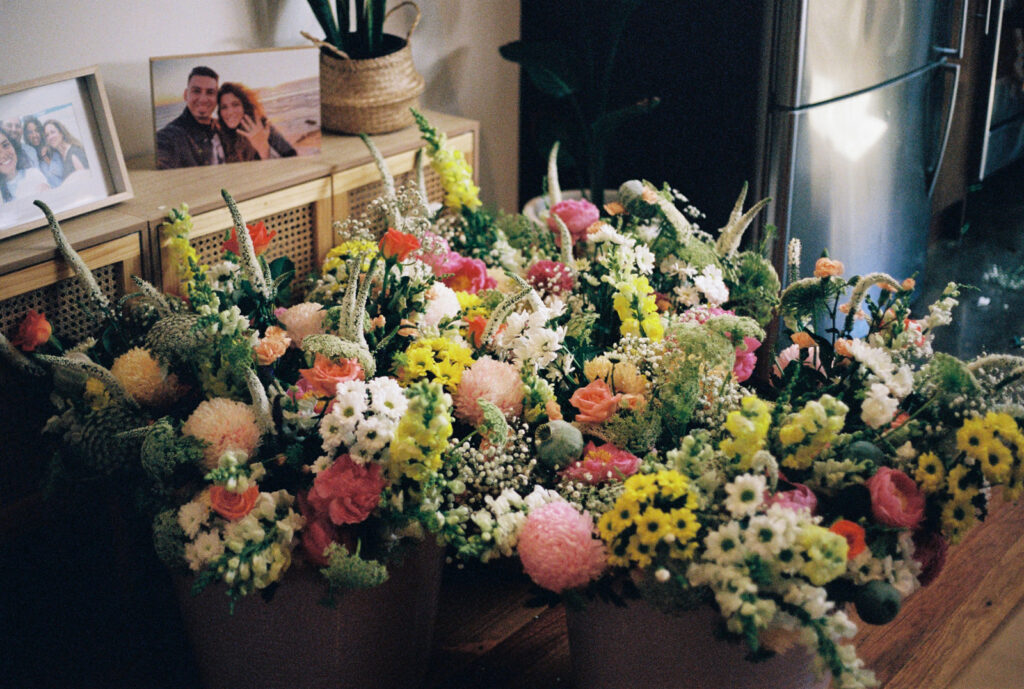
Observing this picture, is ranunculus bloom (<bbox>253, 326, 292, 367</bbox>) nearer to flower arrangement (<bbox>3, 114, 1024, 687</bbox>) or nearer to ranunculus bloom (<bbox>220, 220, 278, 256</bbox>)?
flower arrangement (<bbox>3, 114, 1024, 687</bbox>)

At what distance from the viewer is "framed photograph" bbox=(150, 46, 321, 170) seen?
1819 millimetres

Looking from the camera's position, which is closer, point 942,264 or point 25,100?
point 25,100

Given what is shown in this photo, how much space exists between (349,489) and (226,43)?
1.27 meters

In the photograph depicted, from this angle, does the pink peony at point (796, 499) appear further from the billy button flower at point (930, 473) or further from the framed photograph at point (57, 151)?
the framed photograph at point (57, 151)

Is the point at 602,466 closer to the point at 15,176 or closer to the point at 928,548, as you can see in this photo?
the point at 928,548

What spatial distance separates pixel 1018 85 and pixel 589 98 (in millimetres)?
1530

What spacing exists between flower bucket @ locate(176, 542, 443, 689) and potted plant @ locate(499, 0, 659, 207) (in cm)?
136

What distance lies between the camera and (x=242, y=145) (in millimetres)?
1936

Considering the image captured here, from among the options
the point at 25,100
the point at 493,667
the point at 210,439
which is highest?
the point at 25,100

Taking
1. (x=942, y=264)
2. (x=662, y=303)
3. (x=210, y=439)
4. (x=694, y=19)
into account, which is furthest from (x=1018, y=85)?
(x=210, y=439)

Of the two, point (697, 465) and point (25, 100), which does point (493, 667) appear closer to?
point (697, 465)

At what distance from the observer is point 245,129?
75.8 inches

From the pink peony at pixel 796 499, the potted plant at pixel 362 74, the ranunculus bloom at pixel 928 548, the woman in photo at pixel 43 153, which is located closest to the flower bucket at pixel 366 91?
the potted plant at pixel 362 74

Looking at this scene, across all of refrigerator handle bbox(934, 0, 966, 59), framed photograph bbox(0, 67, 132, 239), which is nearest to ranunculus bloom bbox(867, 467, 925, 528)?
framed photograph bbox(0, 67, 132, 239)
